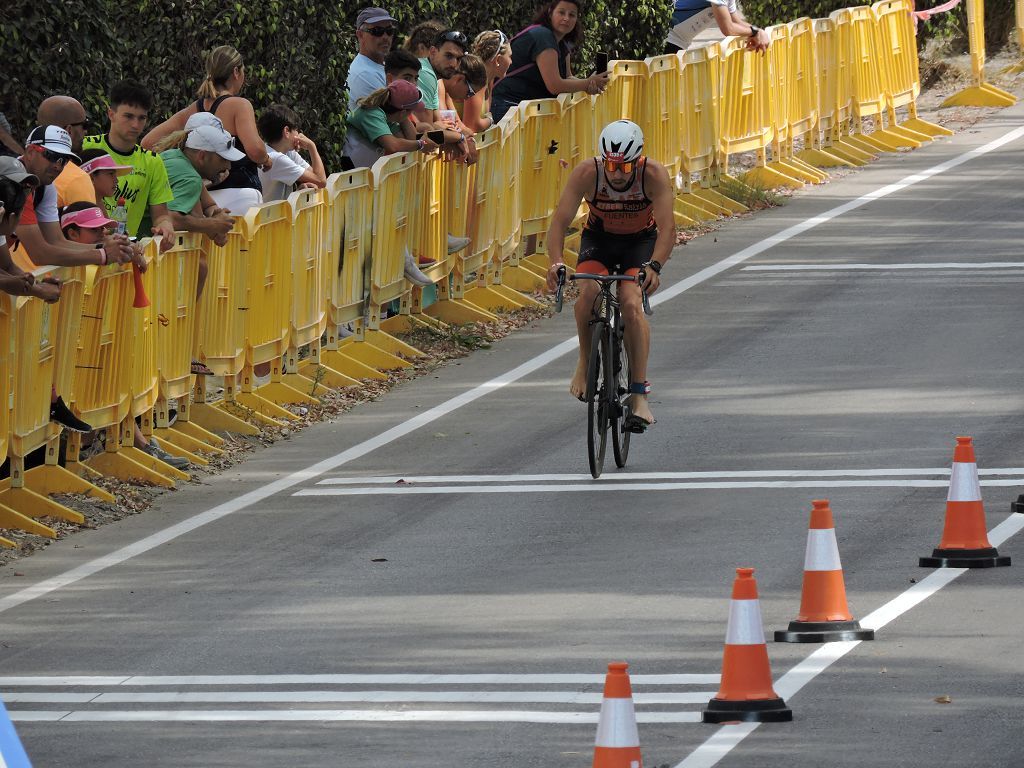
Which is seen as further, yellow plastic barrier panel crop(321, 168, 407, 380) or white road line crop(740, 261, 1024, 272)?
white road line crop(740, 261, 1024, 272)

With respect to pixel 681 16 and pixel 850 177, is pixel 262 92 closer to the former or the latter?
pixel 681 16

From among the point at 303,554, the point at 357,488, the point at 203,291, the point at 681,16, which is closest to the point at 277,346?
the point at 203,291

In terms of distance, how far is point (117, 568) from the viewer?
38.6 feet

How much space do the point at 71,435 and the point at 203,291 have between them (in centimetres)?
161

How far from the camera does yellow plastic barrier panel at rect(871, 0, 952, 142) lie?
28438mm

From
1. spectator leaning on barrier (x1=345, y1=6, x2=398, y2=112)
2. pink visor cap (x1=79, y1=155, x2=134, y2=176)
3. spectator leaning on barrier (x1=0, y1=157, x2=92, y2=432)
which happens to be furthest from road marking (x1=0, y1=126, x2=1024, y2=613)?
spectator leaning on barrier (x1=345, y1=6, x2=398, y2=112)

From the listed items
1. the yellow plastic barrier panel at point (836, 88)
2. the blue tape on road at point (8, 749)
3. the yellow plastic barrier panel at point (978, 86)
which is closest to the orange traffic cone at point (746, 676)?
the blue tape on road at point (8, 749)

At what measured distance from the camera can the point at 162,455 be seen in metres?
13.9

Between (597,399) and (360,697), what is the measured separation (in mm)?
4794

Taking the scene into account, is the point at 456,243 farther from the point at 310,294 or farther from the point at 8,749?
the point at 8,749

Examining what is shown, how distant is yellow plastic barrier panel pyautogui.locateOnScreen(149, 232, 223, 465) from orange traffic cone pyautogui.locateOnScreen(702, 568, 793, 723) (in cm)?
610

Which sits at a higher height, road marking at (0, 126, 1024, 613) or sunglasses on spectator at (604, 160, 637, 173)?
sunglasses on spectator at (604, 160, 637, 173)

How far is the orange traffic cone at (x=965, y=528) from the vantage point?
35.4 ft

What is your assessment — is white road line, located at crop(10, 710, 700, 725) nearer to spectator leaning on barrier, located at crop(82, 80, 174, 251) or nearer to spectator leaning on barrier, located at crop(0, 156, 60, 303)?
spectator leaning on barrier, located at crop(0, 156, 60, 303)
